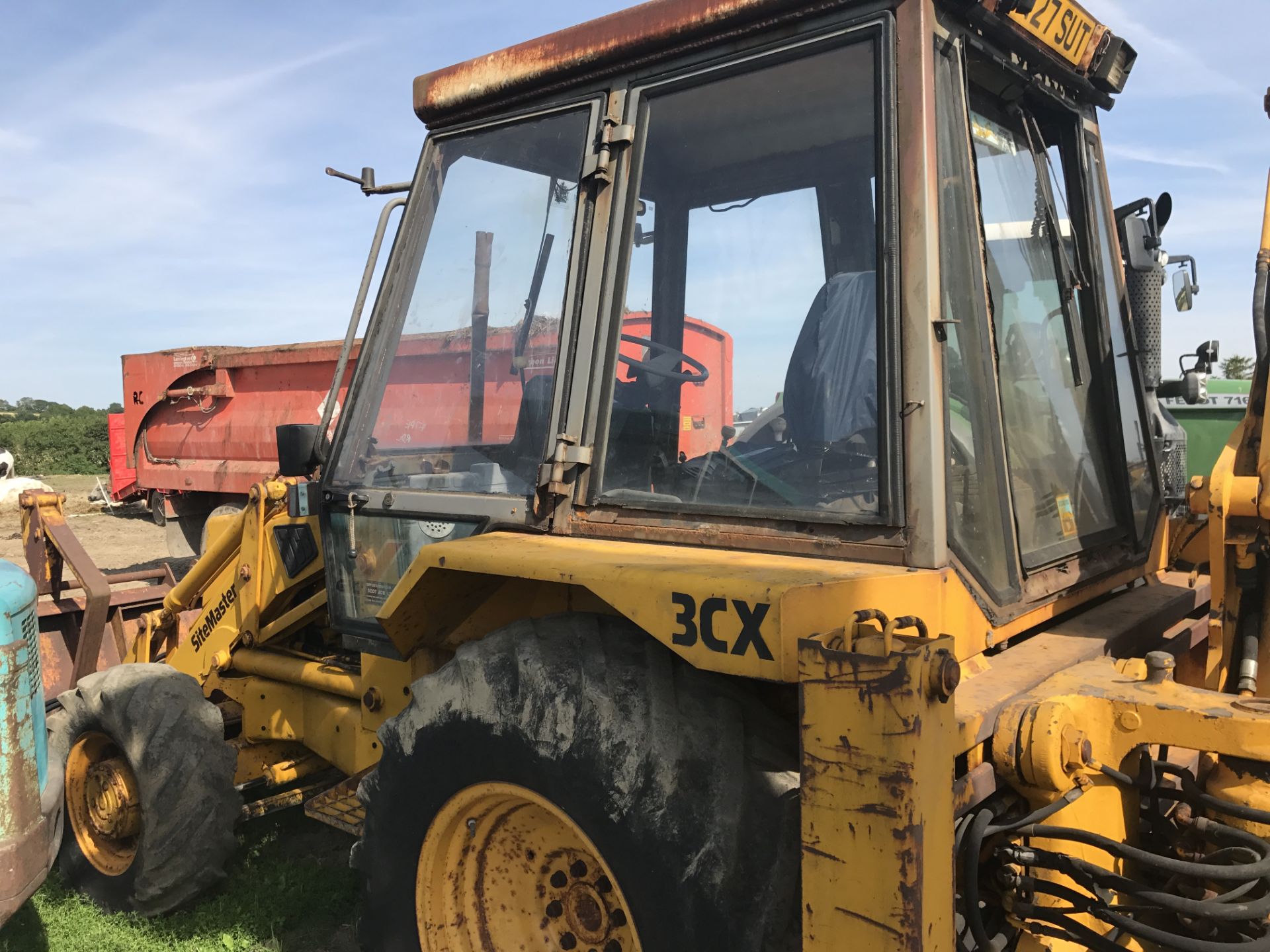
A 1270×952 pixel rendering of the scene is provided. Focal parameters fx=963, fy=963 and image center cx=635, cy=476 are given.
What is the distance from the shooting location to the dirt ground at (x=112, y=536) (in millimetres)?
12852

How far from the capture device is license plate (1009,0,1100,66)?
8.13 feet

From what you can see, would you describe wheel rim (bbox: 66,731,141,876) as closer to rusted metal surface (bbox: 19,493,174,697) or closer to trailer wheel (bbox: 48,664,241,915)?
trailer wheel (bbox: 48,664,241,915)

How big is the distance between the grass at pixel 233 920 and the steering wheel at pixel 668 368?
7.29 ft

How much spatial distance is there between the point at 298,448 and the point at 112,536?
14257 millimetres

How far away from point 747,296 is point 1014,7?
950 mm

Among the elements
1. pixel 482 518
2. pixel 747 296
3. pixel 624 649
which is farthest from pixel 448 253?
pixel 624 649

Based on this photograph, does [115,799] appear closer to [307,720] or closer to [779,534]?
[307,720]

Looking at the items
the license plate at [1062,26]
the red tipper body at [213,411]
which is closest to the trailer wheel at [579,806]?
the license plate at [1062,26]

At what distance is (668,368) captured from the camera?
8.50ft

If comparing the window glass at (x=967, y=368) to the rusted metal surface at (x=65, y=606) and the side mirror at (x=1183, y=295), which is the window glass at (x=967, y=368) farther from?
the rusted metal surface at (x=65, y=606)

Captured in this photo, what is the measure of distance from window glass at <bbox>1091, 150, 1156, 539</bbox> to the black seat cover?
1264 mm

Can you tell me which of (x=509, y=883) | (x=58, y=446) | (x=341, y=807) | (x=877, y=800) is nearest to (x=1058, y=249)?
(x=877, y=800)

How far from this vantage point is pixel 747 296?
2.43 meters

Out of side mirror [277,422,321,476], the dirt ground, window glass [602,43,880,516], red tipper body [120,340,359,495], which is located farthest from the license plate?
the dirt ground
